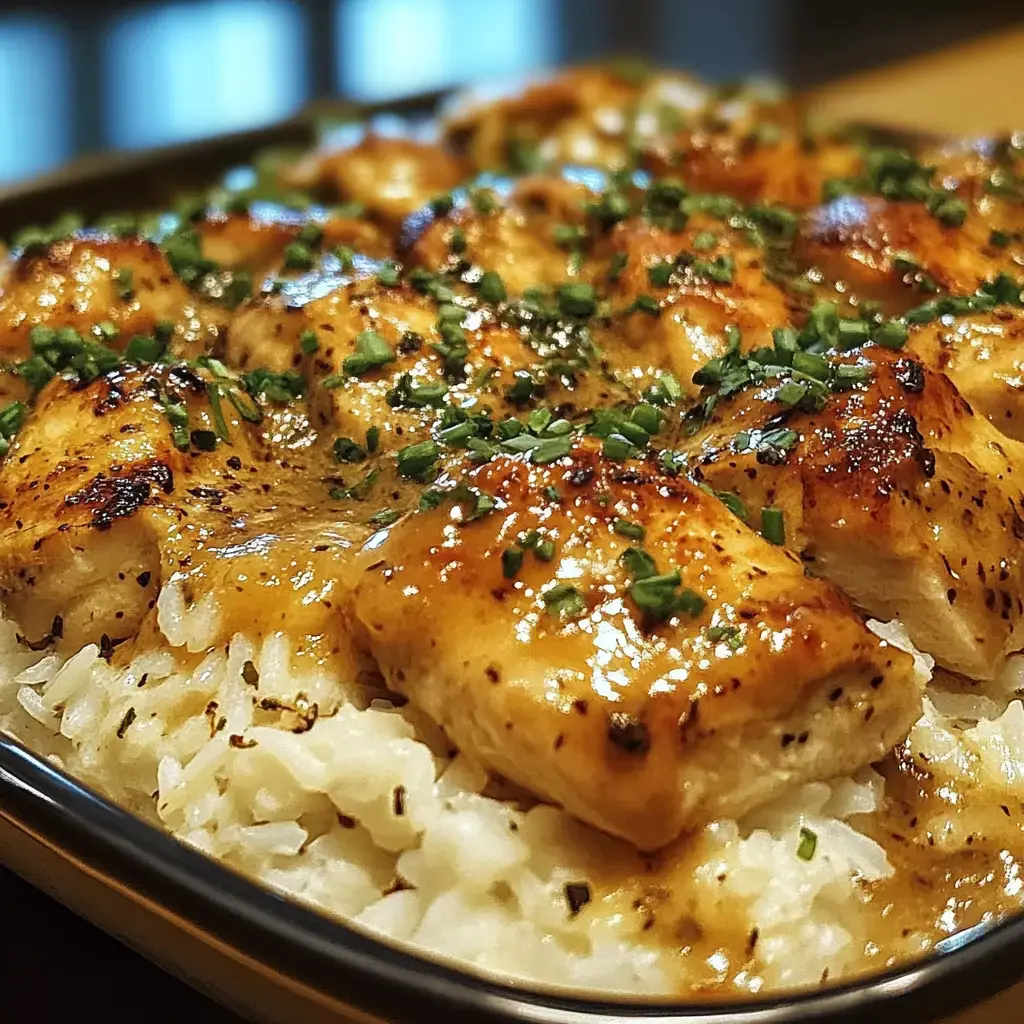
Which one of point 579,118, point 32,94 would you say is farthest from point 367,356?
point 32,94

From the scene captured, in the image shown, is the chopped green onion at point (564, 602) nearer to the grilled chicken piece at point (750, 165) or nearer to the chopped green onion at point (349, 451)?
the chopped green onion at point (349, 451)

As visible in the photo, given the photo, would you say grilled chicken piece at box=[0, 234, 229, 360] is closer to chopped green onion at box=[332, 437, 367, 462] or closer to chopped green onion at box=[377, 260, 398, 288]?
chopped green onion at box=[377, 260, 398, 288]

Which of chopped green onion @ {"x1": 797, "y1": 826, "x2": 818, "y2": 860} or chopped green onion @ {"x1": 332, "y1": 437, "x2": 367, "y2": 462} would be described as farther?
chopped green onion @ {"x1": 332, "y1": 437, "x2": 367, "y2": 462}

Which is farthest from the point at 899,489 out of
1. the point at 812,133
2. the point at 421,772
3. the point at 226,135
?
the point at 226,135

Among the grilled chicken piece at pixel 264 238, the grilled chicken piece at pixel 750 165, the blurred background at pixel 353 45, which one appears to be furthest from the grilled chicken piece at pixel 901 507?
the blurred background at pixel 353 45

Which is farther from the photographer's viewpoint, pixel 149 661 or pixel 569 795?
pixel 149 661

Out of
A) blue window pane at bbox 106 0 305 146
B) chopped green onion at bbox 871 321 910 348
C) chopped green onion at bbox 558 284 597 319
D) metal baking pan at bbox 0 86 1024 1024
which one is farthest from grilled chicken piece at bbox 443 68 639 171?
blue window pane at bbox 106 0 305 146

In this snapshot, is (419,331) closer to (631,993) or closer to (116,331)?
(116,331)

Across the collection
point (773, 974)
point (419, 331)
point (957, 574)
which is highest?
point (419, 331)
